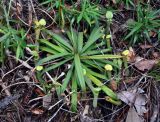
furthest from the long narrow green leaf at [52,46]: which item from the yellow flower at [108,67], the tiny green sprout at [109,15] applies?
the tiny green sprout at [109,15]

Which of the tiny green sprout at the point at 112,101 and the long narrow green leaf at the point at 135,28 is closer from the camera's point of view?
the tiny green sprout at the point at 112,101

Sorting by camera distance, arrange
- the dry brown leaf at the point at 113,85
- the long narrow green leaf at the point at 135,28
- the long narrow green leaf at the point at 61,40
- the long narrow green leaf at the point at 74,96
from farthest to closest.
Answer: the long narrow green leaf at the point at 135,28 → the long narrow green leaf at the point at 61,40 → the dry brown leaf at the point at 113,85 → the long narrow green leaf at the point at 74,96

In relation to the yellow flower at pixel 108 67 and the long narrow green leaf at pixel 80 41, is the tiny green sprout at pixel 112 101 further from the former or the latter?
the long narrow green leaf at pixel 80 41

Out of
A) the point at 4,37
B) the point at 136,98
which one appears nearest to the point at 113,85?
the point at 136,98

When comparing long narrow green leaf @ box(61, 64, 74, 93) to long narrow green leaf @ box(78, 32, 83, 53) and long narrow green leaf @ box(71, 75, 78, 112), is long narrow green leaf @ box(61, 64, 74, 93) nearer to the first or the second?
long narrow green leaf @ box(71, 75, 78, 112)

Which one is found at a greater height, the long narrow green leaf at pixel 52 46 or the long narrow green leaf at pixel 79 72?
the long narrow green leaf at pixel 52 46

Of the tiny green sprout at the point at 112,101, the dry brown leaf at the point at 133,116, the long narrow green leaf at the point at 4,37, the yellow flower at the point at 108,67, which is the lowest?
the dry brown leaf at the point at 133,116

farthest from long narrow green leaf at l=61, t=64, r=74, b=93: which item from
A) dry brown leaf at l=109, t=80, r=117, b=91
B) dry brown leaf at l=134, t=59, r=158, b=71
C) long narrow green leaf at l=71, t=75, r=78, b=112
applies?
dry brown leaf at l=134, t=59, r=158, b=71

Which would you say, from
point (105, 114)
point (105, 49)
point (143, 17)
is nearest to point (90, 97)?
point (105, 114)

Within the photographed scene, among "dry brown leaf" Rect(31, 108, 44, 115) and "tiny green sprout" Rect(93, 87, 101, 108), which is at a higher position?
"tiny green sprout" Rect(93, 87, 101, 108)
